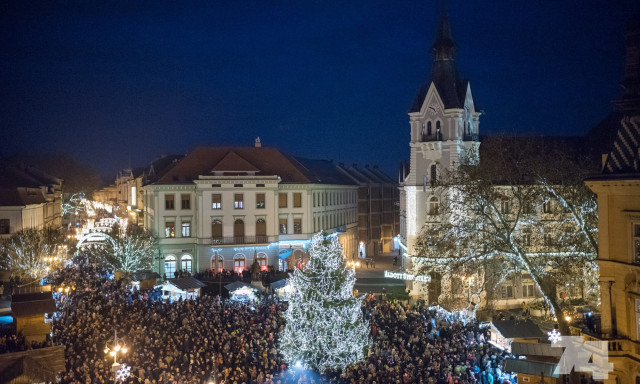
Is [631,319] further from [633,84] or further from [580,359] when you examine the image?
[633,84]

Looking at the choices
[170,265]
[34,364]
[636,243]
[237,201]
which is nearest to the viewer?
[636,243]

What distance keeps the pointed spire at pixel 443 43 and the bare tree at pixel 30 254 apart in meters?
30.5

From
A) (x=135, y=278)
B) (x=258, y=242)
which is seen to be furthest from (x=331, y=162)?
(x=135, y=278)

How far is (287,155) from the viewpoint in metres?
56.6

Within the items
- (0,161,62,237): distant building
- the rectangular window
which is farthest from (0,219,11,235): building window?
the rectangular window

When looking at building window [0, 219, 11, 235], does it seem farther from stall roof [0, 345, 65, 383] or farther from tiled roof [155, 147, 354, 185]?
stall roof [0, 345, 65, 383]

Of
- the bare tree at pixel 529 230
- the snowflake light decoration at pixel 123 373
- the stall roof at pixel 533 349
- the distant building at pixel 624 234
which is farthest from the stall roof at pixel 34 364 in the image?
the distant building at pixel 624 234

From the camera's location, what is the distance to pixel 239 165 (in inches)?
1925

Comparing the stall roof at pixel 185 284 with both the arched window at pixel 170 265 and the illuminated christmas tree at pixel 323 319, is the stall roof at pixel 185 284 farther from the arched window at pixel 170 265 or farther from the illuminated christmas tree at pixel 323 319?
the illuminated christmas tree at pixel 323 319

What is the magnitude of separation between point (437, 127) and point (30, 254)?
2830cm

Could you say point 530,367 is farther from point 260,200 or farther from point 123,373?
point 260,200

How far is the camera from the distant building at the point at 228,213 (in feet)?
155

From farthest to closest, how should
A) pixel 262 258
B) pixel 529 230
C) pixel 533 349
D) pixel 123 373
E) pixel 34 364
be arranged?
pixel 262 258, pixel 529 230, pixel 533 349, pixel 34 364, pixel 123 373

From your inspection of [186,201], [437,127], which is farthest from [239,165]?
[437,127]
